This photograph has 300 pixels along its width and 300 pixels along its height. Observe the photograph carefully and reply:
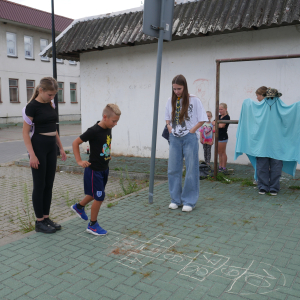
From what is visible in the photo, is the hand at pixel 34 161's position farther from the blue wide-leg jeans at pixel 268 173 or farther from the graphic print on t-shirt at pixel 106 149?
the blue wide-leg jeans at pixel 268 173

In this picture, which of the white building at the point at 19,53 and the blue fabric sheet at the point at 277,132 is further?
the white building at the point at 19,53

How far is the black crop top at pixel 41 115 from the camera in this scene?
154 inches

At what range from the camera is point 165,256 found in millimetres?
3480

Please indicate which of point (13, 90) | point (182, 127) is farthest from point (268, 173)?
point (13, 90)

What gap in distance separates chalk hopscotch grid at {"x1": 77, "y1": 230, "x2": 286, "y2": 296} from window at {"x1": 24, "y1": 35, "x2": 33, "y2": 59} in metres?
27.7

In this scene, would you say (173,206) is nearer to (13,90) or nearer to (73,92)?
(13,90)

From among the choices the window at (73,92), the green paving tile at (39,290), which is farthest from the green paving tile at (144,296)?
the window at (73,92)

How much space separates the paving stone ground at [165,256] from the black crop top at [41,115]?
4.24 ft

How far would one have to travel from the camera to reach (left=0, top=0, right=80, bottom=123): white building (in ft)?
86.0

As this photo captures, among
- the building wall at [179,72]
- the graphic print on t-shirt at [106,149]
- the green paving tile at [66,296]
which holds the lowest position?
the green paving tile at [66,296]

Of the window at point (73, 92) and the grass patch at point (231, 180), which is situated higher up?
the window at point (73, 92)

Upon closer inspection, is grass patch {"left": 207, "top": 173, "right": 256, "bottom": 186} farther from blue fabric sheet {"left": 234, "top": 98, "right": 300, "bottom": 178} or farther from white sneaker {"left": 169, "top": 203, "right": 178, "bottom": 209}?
white sneaker {"left": 169, "top": 203, "right": 178, "bottom": 209}

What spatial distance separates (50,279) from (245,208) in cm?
310

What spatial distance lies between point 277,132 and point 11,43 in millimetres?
26325
